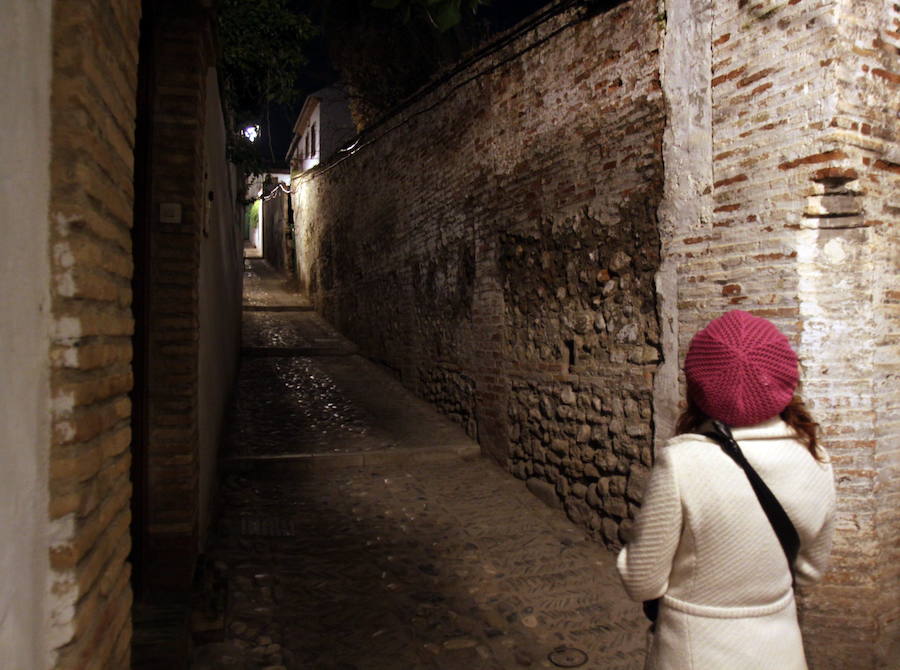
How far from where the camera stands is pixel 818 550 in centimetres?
181

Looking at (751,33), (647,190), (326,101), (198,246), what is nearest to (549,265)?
(647,190)

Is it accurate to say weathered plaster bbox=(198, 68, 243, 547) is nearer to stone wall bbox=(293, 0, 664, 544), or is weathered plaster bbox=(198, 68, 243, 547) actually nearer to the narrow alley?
the narrow alley

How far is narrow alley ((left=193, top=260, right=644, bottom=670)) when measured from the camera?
11.8 feet

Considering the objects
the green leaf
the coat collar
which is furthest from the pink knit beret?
the green leaf

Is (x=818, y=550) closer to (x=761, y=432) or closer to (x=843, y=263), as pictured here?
(x=761, y=432)

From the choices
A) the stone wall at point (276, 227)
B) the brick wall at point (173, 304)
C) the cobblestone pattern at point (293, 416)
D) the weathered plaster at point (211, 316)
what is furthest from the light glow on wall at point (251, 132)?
the stone wall at point (276, 227)

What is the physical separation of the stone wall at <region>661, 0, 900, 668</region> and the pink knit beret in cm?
217

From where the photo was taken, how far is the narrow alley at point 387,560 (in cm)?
360

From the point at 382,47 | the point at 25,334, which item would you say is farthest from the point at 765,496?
the point at 382,47

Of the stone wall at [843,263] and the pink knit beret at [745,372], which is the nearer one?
the pink knit beret at [745,372]

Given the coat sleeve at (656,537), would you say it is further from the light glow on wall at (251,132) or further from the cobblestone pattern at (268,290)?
the cobblestone pattern at (268,290)

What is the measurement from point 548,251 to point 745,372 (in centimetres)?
413

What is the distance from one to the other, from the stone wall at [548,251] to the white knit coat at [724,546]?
2.95 meters

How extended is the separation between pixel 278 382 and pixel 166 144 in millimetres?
5767
